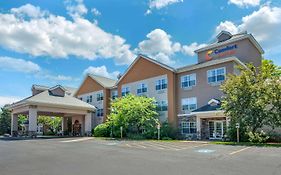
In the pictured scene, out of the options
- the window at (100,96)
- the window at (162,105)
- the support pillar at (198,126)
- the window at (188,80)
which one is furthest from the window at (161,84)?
the window at (100,96)

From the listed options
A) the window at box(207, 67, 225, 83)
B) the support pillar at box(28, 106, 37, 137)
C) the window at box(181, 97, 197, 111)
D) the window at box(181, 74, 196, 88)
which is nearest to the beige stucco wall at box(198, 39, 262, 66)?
the window at box(207, 67, 225, 83)

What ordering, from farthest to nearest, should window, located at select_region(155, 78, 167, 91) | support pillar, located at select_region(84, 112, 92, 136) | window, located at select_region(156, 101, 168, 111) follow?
support pillar, located at select_region(84, 112, 92, 136) → window, located at select_region(155, 78, 167, 91) → window, located at select_region(156, 101, 168, 111)

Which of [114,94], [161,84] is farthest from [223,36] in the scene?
[114,94]

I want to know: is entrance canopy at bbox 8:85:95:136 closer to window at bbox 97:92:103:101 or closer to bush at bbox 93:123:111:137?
bush at bbox 93:123:111:137

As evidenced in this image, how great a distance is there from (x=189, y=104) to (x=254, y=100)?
10215 mm

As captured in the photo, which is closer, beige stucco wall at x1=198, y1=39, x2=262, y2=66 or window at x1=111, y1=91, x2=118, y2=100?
beige stucco wall at x1=198, y1=39, x2=262, y2=66

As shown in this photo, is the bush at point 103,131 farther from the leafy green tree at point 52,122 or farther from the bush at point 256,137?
the bush at point 256,137

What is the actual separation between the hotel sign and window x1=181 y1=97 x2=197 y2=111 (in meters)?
5.92

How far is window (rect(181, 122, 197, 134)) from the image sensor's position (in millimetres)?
31578

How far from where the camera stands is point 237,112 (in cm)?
2352

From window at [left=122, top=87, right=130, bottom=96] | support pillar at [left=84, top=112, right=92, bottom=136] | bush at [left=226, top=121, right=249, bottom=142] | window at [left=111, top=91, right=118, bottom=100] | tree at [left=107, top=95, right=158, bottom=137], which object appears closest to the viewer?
bush at [left=226, top=121, right=249, bottom=142]

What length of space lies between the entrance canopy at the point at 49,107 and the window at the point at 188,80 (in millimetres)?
14328

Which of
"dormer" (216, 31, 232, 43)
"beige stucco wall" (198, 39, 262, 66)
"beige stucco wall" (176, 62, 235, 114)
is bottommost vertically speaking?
"beige stucco wall" (176, 62, 235, 114)

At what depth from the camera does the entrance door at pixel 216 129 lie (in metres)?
29.7
